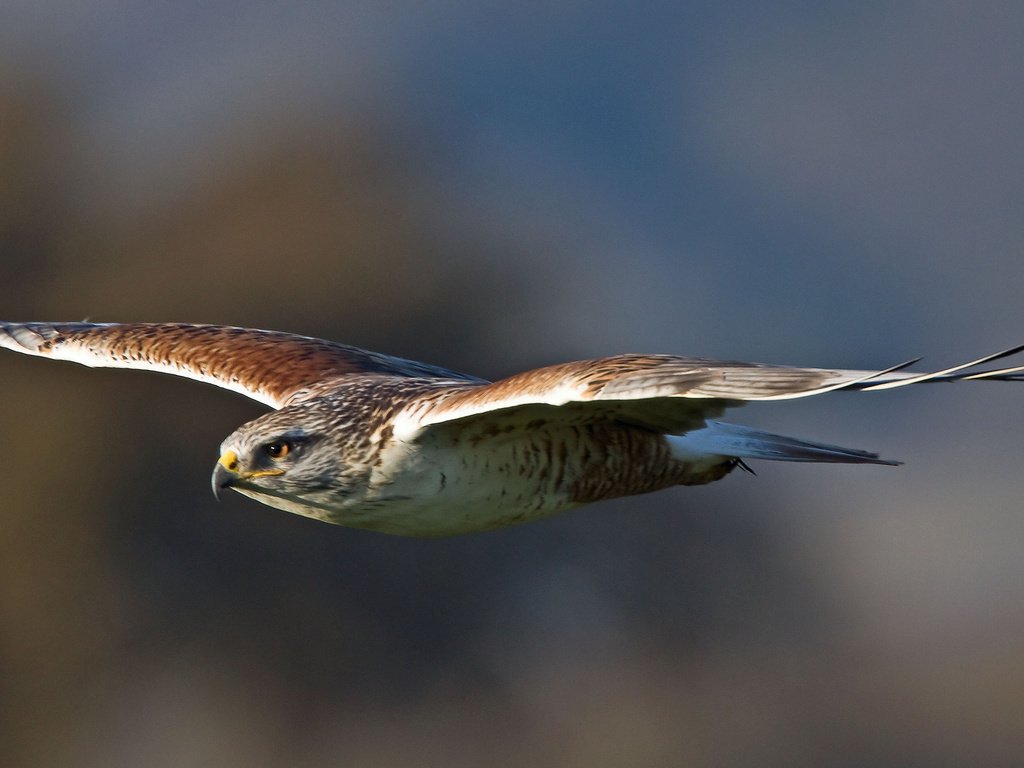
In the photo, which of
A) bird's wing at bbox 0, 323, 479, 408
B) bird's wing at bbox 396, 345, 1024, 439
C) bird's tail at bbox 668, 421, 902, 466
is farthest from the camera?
bird's wing at bbox 0, 323, 479, 408

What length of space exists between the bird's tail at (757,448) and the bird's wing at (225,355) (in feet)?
4.59

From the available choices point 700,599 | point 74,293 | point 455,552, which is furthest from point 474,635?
point 74,293

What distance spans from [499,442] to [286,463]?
828 millimetres

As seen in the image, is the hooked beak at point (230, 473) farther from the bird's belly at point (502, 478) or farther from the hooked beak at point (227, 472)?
the bird's belly at point (502, 478)

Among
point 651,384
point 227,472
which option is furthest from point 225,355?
point 651,384

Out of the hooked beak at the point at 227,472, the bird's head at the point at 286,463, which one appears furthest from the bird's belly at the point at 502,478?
the hooked beak at the point at 227,472

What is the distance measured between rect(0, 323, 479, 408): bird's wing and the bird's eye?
758mm

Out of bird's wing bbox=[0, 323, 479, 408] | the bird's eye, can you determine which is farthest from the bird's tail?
the bird's eye

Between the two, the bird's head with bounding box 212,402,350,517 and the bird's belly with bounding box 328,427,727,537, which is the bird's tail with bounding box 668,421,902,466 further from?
the bird's head with bounding box 212,402,350,517

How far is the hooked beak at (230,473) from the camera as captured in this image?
6.11m

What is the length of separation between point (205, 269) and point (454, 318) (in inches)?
181

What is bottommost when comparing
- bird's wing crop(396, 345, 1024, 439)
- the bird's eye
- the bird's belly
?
the bird's belly

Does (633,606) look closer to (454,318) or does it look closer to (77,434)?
(454,318)

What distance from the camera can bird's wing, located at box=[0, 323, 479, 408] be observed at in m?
7.30
